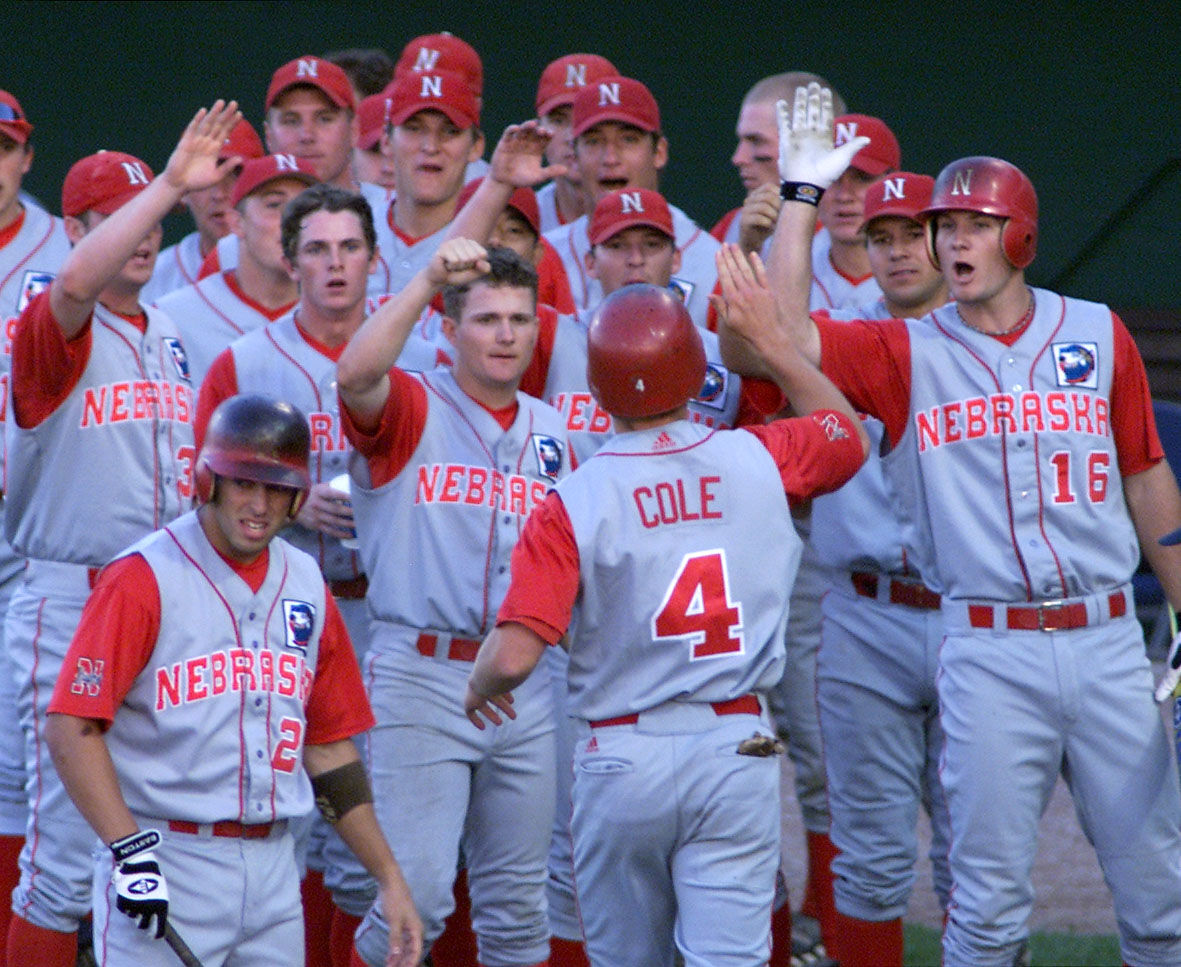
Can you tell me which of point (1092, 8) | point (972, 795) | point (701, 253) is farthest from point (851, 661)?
point (1092, 8)

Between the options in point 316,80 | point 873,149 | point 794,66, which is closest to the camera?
point 873,149

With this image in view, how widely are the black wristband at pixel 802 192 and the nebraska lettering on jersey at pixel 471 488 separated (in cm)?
89

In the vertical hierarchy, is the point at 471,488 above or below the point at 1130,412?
below

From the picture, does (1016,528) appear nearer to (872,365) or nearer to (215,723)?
(872,365)

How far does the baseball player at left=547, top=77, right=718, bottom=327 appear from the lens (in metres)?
5.38

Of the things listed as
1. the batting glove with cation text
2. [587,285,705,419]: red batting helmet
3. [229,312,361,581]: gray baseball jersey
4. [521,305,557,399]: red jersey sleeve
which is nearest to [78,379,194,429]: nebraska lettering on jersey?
[229,312,361,581]: gray baseball jersey

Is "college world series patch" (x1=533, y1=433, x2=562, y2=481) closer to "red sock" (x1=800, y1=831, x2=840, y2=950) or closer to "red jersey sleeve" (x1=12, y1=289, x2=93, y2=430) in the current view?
"red jersey sleeve" (x1=12, y1=289, x2=93, y2=430)

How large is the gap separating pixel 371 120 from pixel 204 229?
763 millimetres

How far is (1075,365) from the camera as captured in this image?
156 inches

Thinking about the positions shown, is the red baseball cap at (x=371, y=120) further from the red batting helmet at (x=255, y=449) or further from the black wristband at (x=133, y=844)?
the black wristband at (x=133, y=844)

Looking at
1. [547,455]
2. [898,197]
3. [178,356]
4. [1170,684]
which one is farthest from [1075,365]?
[178,356]

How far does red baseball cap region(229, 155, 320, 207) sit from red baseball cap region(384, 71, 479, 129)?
1.42 feet

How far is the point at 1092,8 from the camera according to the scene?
8.59 metres

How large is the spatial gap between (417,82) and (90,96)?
3795mm
